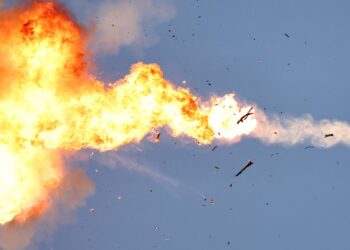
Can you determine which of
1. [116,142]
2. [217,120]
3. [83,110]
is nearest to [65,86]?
[83,110]

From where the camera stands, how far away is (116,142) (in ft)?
142

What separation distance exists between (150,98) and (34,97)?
7231mm

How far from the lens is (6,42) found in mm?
41062

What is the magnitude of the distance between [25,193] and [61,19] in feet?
36.6

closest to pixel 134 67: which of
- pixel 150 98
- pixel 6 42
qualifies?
pixel 150 98

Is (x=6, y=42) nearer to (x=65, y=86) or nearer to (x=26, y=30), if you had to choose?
(x=26, y=30)

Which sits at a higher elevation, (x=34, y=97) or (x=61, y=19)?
(x=61, y=19)

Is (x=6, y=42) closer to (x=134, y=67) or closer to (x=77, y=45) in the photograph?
(x=77, y=45)

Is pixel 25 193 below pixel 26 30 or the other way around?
below

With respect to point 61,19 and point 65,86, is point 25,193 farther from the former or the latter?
point 61,19

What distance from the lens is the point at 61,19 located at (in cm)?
4169

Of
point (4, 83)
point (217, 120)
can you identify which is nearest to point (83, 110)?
point (4, 83)

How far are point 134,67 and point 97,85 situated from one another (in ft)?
8.60

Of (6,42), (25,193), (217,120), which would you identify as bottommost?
(25,193)
